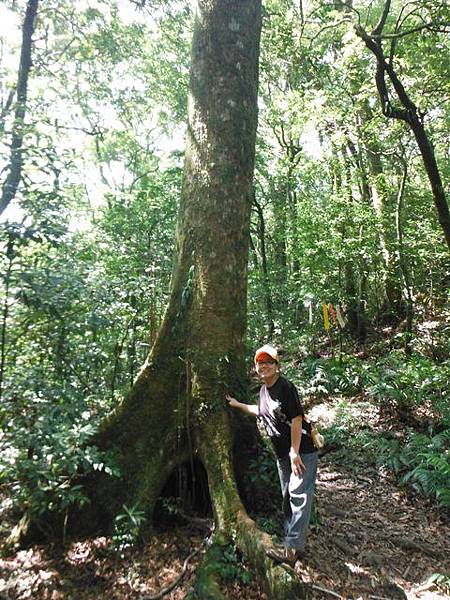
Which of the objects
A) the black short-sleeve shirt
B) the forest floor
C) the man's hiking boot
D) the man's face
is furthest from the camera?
the man's face

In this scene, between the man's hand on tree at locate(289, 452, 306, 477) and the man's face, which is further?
the man's face

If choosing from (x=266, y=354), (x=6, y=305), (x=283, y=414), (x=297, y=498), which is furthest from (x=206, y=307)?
(x=297, y=498)

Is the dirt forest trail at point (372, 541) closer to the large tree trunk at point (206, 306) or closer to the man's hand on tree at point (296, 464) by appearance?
the man's hand on tree at point (296, 464)

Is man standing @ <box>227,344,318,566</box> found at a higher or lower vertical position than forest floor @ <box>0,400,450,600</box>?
higher

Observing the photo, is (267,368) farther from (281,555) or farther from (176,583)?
(176,583)

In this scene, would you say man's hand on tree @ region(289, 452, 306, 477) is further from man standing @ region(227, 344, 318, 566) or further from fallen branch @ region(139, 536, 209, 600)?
fallen branch @ region(139, 536, 209, 600)

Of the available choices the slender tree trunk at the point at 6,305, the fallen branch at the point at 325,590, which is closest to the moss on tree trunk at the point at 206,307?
the fallen branch at the point at 325,590

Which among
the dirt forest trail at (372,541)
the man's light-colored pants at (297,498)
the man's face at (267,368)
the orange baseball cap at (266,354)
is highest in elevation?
the orange baseball cap at (266,354)

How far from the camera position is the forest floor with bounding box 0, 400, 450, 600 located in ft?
11.5

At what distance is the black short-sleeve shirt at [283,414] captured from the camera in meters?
3.82

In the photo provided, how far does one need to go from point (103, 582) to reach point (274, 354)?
236 cm

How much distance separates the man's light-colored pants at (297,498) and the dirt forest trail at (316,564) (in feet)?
1.24

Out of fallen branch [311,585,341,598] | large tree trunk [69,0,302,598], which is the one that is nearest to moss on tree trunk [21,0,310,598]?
large tree trunk [69,0,302,598]

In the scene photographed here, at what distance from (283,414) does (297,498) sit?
753mm
